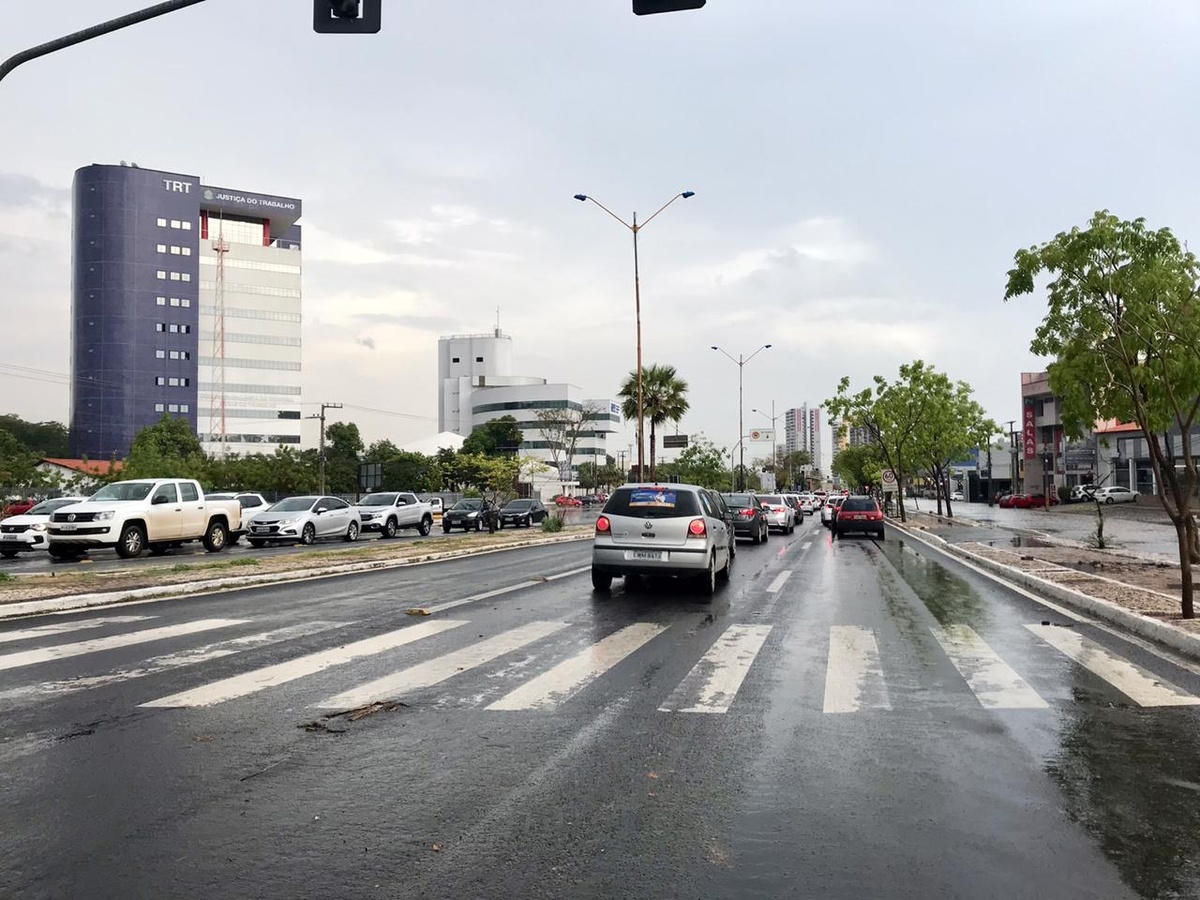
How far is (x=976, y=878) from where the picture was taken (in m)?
3.85

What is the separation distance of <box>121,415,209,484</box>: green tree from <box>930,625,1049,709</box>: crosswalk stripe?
50.3m

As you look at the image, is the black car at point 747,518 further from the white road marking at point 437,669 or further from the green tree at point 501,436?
the green tree at point 501,436

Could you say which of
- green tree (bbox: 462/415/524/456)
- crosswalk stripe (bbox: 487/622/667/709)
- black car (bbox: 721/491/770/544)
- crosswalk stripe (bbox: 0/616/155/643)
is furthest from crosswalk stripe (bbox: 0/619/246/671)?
green tree (bbox: 462/415/524/456)

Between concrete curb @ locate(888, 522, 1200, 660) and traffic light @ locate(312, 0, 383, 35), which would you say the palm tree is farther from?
traffic light @ locate(312, 0, 383, 35)

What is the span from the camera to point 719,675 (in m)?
7.99

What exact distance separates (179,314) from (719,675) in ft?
443

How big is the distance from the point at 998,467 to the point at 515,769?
119550 mm

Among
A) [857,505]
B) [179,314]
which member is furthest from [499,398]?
[857,505]

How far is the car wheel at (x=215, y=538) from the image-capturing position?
82.7 feet

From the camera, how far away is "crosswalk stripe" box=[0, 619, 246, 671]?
331 inches

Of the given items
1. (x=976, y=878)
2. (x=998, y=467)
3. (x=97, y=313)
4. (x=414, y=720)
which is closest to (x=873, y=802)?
(x=976, y=878)

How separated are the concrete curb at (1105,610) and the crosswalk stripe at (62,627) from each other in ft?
37.8

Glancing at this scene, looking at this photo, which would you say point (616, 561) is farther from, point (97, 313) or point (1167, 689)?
point (97, 313)

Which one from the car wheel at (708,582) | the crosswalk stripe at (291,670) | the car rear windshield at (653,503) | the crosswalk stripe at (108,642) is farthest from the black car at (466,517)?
the crosswalk stripe at (291,670)
